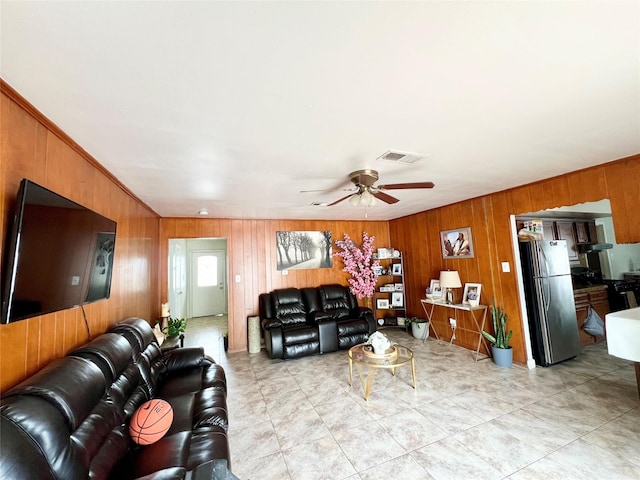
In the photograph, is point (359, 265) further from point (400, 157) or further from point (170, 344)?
point (170, 344)

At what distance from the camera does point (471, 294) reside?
13.4 ft

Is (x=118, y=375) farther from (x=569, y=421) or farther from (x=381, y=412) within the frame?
(x=569, y=421)

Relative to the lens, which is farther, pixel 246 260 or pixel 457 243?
pixel 246 260

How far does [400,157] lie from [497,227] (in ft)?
7.98

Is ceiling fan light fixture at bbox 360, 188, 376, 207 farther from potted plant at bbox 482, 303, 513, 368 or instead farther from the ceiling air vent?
potted plant at bbox 482, 303, 513, 368

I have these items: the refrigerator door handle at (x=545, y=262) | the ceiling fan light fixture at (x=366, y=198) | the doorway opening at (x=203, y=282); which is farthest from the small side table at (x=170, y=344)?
the refrigerator door handle at (x=545, y=262)

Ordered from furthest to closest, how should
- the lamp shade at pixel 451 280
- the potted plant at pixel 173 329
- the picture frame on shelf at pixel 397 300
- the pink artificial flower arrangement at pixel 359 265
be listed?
the picture frame on shelf at pixel 397 300 < the pink artificial flower arrangement at pixel 359 265 < the lamp shade at pixel 451 280 < the potted plant at pixel 173 329

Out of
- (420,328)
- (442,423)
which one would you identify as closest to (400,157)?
(442,423)

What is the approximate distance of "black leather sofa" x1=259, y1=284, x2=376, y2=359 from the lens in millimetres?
3988

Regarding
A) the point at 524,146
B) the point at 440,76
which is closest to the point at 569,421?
the point at 524,146

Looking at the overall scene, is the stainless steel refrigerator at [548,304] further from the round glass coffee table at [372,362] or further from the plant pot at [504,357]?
the round glass coffee table at [372,362]

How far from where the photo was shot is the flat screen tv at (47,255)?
1.18m

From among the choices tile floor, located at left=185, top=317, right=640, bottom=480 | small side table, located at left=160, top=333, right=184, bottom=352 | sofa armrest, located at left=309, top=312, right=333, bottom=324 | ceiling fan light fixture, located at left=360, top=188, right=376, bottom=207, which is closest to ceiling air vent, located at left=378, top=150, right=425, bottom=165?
ceiling fan light fixture, located at left=360, top=188, right=376, bottom=207

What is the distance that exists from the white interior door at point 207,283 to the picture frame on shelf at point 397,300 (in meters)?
5.19
